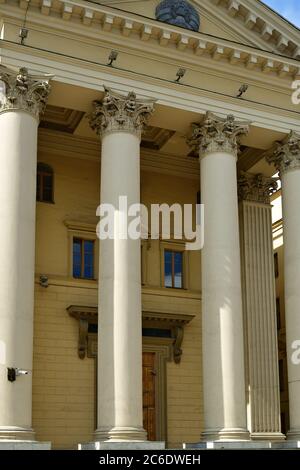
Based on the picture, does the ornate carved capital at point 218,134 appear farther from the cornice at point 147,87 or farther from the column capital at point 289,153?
the column capital at point 289,153

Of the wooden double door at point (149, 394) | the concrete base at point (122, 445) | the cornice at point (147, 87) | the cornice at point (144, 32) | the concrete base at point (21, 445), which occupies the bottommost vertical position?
the concrete base at point (122, 445)

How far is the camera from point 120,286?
71.0 ft

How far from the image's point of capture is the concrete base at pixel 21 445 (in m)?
18.8

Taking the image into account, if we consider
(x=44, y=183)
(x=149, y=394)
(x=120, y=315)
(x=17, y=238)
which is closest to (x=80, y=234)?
(x=44, y=183)

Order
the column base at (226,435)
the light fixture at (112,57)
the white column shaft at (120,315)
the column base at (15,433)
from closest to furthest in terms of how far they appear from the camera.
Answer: the column base at (15,433), the white column shaft at (120,315), the column base at (226,435), the light fixture at (112,57)

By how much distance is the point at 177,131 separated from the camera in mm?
26031

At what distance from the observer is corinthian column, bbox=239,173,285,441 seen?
2614 centimetres

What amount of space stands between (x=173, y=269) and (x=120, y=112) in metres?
7.50

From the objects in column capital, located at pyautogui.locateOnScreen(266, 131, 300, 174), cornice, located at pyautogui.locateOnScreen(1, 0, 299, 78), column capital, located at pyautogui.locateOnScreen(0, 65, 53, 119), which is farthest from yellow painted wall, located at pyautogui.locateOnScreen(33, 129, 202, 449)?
column capital, located at pyautogui.locateOnScreen(0, 65, 53, 119)

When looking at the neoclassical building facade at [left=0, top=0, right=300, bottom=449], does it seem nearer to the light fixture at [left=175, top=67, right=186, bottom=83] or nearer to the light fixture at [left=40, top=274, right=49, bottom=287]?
the light fixture at [left=175, top=67, right=186, bottom=83]

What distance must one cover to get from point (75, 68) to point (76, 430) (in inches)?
437

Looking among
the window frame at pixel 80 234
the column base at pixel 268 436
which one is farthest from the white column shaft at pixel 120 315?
the column base at pixel 268 436

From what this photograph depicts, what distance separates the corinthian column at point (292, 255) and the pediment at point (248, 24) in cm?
313

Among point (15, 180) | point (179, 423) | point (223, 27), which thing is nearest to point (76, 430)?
point (179, 423)
